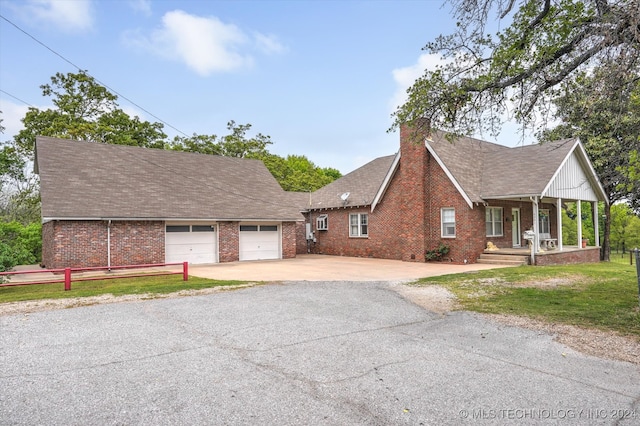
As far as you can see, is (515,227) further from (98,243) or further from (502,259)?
(98,243)

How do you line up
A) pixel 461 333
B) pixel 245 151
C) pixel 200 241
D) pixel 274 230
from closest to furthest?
1. pixel 461 333
2. pixel 200 241
3. pixel 274 230
4. pixel 245 151

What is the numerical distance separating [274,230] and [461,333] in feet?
57.0

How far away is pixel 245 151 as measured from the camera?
42438 mm

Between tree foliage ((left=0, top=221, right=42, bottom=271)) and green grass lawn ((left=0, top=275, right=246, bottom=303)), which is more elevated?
tree foliage ((left=0, top=221, right=42, bottom=271))

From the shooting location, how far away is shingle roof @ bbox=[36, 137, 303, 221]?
1759cm

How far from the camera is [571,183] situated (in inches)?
807

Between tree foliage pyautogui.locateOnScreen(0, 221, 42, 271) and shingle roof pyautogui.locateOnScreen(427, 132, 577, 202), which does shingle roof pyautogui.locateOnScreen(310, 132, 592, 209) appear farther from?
tree foliage pyautogui.locateOnScreen(0, 221, 42, 271)

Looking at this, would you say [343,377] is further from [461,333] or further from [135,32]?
[135,32]

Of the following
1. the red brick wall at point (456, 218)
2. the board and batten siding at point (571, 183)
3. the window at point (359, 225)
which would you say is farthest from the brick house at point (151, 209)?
the board and batten siding at point (571, 183)

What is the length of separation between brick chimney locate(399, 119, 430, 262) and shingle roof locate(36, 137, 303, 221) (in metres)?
6.30

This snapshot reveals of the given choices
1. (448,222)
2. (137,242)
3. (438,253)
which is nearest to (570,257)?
(448,222)

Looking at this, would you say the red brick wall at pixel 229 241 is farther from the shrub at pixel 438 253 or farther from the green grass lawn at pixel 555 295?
the green grass lawn at pixel 555 295

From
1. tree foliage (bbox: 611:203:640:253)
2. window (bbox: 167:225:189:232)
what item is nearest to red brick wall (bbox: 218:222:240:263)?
window (bbox: 167:225:189:232)

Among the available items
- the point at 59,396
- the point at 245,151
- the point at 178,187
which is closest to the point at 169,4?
the point at 178,187
